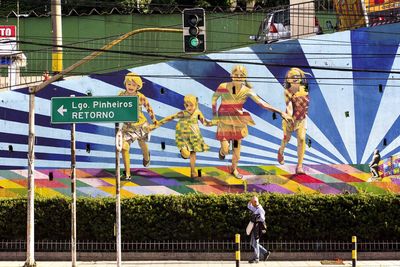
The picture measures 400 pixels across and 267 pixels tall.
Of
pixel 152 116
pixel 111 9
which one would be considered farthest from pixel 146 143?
pixel 111 9

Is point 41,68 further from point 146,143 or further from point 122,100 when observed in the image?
point 122,100

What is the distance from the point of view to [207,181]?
23.4 meters

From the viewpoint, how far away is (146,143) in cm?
2355

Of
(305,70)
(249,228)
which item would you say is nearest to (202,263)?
(249,228)

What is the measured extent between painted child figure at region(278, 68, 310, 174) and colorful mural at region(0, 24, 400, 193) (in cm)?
5

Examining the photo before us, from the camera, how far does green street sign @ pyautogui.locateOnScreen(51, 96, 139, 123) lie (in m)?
15.4

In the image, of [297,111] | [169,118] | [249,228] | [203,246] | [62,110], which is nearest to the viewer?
[62,110]

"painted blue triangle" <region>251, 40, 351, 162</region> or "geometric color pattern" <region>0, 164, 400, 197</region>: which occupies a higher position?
"painted blue triangle" <region>251, 40, 351, 162</region>

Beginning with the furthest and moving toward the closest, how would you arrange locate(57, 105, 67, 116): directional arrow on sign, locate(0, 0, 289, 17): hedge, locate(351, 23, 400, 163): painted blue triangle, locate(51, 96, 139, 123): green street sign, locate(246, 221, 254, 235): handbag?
locate(0, 0, 289, 17): hedge → locate(351, 23, 400, 163): painted blue triangle → locate(246, 221, 254, 235): handbag → locate(57, 105, 67, 116): directional arrow on sign → locate(51, 96, 139, 123): green street sign

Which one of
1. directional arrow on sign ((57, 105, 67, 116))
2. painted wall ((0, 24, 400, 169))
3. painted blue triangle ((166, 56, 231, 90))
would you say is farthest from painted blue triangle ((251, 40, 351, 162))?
directional arrow on sign ((57, 105, 67, 116))

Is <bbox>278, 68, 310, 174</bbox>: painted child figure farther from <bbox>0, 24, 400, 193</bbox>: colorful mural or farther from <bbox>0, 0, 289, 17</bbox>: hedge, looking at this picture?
<bbox>0, 0, 289, 17</bbox>: hedge

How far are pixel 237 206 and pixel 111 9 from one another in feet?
65.4

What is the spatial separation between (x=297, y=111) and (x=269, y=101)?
1.07 m

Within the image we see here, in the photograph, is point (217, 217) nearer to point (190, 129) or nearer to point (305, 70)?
point (190, 129)
